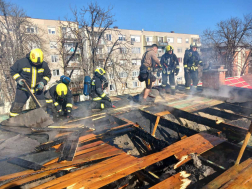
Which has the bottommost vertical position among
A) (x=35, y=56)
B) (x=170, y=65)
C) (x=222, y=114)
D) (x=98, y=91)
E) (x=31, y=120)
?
(x=222, y=114)

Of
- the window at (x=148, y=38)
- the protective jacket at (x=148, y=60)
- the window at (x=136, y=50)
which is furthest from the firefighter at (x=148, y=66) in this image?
the window at (x=148, y=38)

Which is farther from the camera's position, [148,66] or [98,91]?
[148,66]

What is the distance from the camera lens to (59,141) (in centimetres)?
301

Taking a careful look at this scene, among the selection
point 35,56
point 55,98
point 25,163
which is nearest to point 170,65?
point 55,98

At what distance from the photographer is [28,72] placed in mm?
4461

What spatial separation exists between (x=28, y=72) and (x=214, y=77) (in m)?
7.46

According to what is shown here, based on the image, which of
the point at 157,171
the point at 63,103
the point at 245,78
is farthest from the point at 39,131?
the point at 245,78

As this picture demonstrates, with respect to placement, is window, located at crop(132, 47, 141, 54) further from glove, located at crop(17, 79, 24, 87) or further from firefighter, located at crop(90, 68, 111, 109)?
glove, located at crop(17, 79, 24, 87)

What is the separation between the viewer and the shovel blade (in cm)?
368

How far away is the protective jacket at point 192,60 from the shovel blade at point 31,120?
6480 mm

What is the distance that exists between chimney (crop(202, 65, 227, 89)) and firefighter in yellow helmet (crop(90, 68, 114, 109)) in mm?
5092

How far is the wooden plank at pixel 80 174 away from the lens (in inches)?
72.6

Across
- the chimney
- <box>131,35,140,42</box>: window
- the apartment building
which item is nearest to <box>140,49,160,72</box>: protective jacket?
the chimney

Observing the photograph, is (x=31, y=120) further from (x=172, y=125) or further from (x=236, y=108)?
(x=236, y=108)
